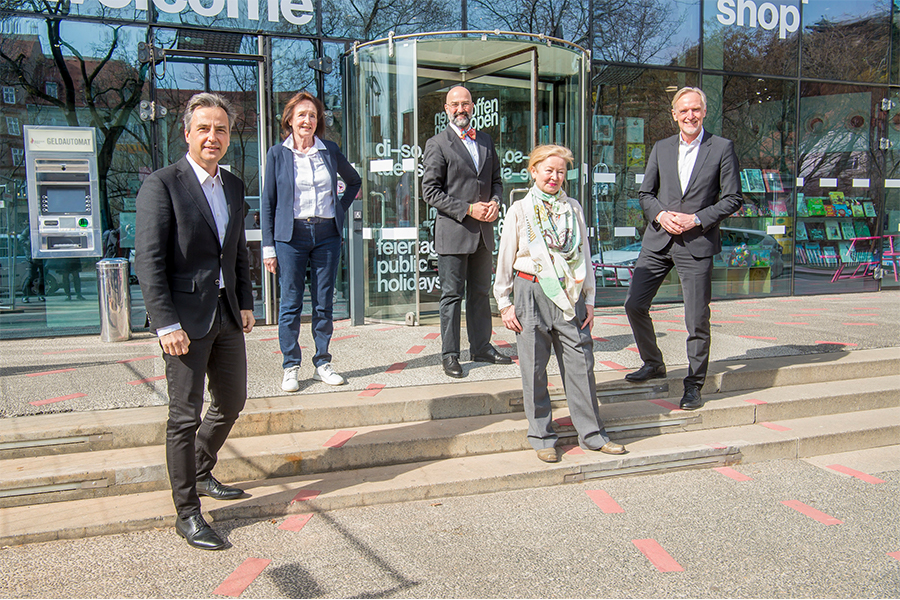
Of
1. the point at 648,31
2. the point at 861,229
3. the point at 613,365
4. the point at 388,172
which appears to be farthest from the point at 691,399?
the point at 861,229

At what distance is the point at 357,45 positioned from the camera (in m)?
7.18

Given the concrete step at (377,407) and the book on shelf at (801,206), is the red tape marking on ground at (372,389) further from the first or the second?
the book on shelf at (801,206)

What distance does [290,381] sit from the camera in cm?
461

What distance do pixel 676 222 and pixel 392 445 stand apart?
7.69ft

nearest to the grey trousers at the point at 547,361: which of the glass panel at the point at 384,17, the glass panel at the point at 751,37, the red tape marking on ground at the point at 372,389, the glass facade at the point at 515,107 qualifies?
the red tape marking on ground at the point at 372,389

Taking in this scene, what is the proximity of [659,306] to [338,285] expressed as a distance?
4.22m

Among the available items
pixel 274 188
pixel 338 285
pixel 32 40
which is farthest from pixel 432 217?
pixel 32 40

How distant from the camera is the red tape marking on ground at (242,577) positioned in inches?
107

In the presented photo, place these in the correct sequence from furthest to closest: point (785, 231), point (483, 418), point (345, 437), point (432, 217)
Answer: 1. point (785, 231)
2. point (432, 217)
3. point (483, 418)
4. point (345, 437)

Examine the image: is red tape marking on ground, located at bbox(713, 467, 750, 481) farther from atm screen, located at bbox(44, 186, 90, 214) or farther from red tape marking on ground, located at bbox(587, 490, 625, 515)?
atm screen, located at bbox(44, 186, 90, 214)

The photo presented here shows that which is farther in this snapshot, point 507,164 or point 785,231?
point 785,231

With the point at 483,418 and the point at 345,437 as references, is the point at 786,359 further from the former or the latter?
the point at 345,437

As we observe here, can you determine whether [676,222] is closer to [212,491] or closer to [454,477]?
[454,477]

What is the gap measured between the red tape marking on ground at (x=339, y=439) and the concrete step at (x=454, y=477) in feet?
0.53
